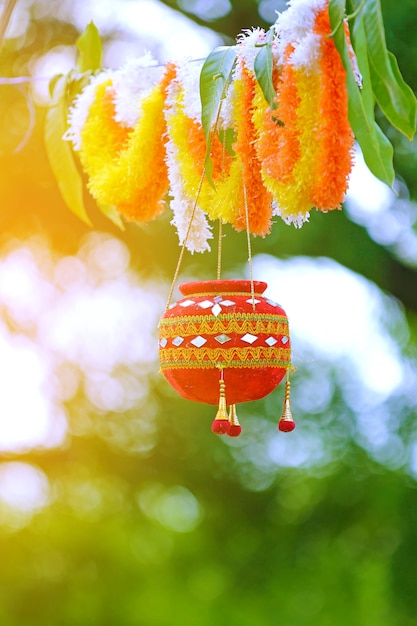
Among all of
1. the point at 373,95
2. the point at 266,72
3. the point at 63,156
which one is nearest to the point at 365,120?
the point at 373,95

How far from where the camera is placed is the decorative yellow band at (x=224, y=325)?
1.09 m

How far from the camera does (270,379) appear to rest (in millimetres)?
1117

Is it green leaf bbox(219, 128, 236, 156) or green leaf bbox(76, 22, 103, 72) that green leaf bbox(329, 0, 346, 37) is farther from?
green leaf bbox(76, 22, 103, 72)

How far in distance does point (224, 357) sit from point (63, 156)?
0.56 metres

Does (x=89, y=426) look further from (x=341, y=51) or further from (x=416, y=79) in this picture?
(x=341, y=51)

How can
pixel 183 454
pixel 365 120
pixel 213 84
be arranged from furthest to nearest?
pixel 183 454 → pixel 213 84 → pixel 365 120

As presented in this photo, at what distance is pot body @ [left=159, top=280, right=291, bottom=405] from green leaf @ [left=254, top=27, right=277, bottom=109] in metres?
0.24

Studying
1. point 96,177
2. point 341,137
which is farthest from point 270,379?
point 96,177

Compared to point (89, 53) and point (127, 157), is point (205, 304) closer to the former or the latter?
point (127, 157)

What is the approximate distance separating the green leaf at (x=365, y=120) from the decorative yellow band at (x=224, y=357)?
10.4 inches

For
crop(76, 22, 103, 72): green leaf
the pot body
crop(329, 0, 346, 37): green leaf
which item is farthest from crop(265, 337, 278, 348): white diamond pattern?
crop(76, 22, 103, 72): green leaf

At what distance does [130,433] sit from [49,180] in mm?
864

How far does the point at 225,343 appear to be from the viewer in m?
1.08

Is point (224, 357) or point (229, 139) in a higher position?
point (229, 139)
